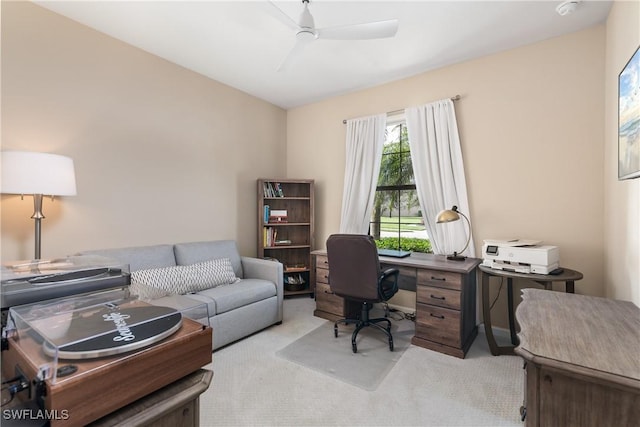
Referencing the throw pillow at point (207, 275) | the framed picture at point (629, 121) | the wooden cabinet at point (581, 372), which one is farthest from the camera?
the throw pillow at point (207, 275)

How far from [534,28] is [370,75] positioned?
4.92 ft

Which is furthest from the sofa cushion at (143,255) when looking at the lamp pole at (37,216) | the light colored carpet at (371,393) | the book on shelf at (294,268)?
the book on shelf at (294,268)

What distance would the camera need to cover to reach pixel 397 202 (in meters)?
3.56

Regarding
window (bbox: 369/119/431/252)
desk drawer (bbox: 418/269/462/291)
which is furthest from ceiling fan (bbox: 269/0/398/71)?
desk drawer (bbox: 418/269/462/291)

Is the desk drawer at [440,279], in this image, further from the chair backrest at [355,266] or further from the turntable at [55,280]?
the turntable at [55,280]

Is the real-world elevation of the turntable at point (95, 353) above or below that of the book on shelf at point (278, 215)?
below

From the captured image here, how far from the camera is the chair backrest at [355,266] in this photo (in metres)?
2.44

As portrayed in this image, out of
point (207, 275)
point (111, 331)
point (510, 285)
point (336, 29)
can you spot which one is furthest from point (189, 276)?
point (510, 285)

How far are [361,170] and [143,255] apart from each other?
2518 millimetres

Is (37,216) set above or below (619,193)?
below

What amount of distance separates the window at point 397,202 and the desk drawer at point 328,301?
3.07 ft

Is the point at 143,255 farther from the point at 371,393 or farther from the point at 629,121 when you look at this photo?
the point at 629,121

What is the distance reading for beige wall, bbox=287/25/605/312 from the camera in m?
2.38

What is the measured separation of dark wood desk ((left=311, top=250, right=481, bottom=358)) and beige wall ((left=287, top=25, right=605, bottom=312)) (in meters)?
0.48
